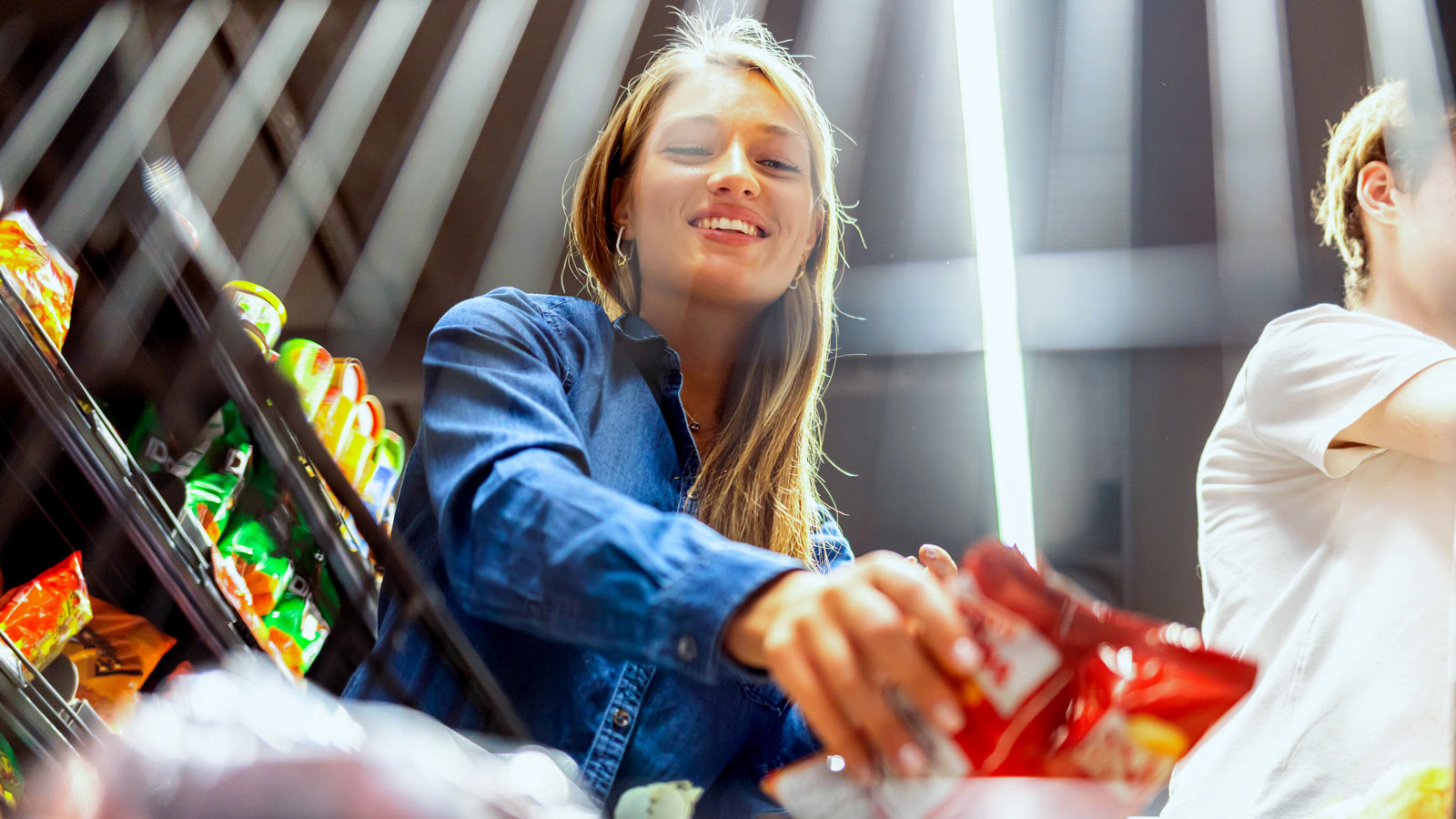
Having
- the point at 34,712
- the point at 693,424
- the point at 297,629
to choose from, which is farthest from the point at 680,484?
the point at 297,629

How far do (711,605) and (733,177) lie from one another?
12.4 inches

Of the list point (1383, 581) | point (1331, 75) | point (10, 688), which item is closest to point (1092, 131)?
point (1331, 75)

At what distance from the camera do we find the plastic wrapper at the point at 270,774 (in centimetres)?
21

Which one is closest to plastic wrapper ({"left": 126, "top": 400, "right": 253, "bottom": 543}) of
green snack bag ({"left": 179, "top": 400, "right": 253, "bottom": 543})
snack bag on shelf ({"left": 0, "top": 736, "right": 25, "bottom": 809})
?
green snack bag ({"left": 179, "top": 400, "right": 253, "bottom": 543})

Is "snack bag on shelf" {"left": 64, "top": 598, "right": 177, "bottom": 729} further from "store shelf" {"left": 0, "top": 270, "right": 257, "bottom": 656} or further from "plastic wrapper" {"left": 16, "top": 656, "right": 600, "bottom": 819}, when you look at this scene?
"plastic wrapper" {"left": 16, "top": 656, "right": 600, "bottom": 819}

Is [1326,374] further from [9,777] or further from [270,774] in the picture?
[9,777]

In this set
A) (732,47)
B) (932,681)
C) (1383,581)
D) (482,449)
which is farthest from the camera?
(732,47)

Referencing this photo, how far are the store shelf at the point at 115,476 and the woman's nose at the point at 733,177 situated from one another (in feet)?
1.24

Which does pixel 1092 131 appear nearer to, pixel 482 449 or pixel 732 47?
pixel 732 47

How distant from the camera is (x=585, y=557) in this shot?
31 centimetres

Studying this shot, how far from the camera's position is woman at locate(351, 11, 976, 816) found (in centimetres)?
26

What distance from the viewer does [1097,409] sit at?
25.6 inches

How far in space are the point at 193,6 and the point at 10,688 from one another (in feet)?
1.48

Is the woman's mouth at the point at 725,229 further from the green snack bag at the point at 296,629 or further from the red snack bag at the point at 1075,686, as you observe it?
the green snack bag at the point at 296,629
